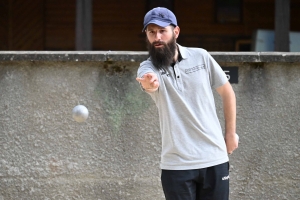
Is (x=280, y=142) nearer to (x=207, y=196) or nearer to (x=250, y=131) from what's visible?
(x=250, y=131)

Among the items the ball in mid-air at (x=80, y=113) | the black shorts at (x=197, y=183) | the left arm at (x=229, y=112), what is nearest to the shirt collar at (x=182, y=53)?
the left arm at (x=229, y=112)

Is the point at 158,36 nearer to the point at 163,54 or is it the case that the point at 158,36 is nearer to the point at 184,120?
the point at 163,54

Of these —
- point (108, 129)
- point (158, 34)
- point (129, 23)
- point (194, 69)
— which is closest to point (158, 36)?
point (158, 34)

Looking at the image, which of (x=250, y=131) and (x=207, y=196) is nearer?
(x=207, y=196)

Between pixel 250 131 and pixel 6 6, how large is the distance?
869 cm

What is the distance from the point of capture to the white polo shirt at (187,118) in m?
3.33

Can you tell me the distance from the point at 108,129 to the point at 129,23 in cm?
746

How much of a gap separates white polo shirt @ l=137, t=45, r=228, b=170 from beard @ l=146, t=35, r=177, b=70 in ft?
0.12

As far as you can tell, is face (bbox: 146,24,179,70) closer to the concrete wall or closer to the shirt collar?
the shirt collar

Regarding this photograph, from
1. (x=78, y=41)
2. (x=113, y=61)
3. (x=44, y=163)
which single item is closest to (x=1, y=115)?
(x=44, y=163)

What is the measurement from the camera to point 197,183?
11.2ft

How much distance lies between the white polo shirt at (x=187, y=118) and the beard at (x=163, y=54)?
0.12 ft

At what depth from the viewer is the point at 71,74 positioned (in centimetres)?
496

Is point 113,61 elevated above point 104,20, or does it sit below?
below
